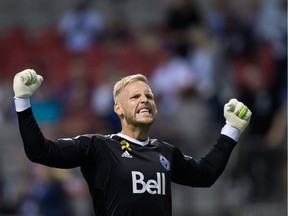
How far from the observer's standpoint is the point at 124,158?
6.57 meters

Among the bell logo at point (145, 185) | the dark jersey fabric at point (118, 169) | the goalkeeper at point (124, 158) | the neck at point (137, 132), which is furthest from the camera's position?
the neck at point (137, 132)

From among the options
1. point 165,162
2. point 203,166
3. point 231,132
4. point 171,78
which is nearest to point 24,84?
point 165,162

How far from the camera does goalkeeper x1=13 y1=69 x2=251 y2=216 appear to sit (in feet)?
20.3

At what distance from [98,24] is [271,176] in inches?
204

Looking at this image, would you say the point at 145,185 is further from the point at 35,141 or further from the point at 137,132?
the point at 35,141

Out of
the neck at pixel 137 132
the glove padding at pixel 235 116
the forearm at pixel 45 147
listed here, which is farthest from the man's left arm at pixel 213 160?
the forearm at pixel 45 147

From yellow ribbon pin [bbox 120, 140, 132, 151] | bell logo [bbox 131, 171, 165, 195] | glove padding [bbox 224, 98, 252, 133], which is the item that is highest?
glove padding [bbox 224, 98, 252, 133]

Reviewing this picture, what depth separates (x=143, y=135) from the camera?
6805 millimetres

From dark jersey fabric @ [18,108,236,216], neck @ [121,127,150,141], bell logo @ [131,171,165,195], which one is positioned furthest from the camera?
neck @ [121,127,150,141]

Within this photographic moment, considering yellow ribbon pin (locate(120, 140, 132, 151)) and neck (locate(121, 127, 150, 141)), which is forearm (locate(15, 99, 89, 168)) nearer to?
yellow ribbon pin (locate(120, 140, 132, 151))

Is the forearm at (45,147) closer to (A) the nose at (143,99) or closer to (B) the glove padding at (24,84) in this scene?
(B) the glove padding at (24,84)

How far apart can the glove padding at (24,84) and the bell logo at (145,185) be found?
932 millimetres

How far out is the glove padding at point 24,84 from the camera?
20.2 ft

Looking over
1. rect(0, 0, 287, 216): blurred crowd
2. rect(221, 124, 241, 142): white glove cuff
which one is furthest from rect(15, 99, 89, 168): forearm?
rect(0, 0, 287, 216): blurred crowd
